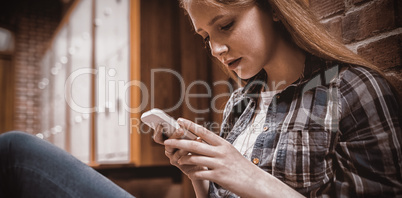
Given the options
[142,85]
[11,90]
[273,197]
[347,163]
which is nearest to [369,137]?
[347,163]

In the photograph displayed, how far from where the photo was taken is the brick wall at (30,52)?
14.3ft

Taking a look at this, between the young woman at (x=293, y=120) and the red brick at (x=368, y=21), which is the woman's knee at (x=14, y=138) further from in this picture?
the red brick at (x=368, y=21)

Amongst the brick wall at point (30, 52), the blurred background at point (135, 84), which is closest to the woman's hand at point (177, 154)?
the blurred background at point (135, 84)

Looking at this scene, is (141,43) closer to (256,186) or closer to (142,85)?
(142,85)

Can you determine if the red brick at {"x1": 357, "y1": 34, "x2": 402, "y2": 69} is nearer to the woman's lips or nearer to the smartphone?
the woman's lips

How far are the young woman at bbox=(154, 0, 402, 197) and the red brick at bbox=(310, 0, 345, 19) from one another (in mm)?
80

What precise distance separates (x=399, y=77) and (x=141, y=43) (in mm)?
1914

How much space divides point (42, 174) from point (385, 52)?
2.68 ft

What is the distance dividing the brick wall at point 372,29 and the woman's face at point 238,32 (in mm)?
178

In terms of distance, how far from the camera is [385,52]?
2.55 feet

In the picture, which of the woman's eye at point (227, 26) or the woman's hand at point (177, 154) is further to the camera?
the woman's eye at point (227, 26)

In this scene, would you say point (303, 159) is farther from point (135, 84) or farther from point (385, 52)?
point (135, 84)

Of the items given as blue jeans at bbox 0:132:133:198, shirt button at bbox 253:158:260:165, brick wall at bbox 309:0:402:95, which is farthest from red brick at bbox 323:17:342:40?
blue jeans at bbox 0:132:133:198

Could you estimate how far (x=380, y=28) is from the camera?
0.77m
